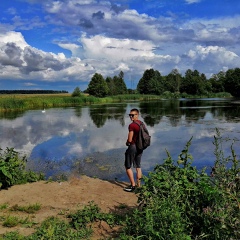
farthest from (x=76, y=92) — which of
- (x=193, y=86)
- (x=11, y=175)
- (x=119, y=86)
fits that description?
(x=11, y=175)

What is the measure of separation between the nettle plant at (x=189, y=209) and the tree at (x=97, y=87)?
3274 inches

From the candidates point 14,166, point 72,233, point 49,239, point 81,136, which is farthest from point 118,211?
point 81,136

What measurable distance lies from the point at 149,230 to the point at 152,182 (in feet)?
3.36

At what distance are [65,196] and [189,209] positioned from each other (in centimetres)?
322

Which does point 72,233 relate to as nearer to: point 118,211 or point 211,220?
point 118,211

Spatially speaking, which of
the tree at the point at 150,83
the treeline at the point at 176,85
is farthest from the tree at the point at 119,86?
the tree at the point at 150,83

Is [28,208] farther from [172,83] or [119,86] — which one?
[172,83]

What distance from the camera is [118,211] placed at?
5.46 meters

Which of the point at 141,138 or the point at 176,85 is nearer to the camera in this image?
the point at 141,138

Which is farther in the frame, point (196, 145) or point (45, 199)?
point (196, 145)

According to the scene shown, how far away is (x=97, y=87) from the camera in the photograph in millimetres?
86875

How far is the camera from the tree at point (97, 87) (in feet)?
286

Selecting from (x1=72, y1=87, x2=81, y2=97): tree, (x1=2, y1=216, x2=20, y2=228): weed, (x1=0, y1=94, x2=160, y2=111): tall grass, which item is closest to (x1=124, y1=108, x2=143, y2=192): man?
(x1=2, y1=216, x2=20, y2=228): weed

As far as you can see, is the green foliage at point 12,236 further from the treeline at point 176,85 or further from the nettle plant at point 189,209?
the treeline at point 176,85
